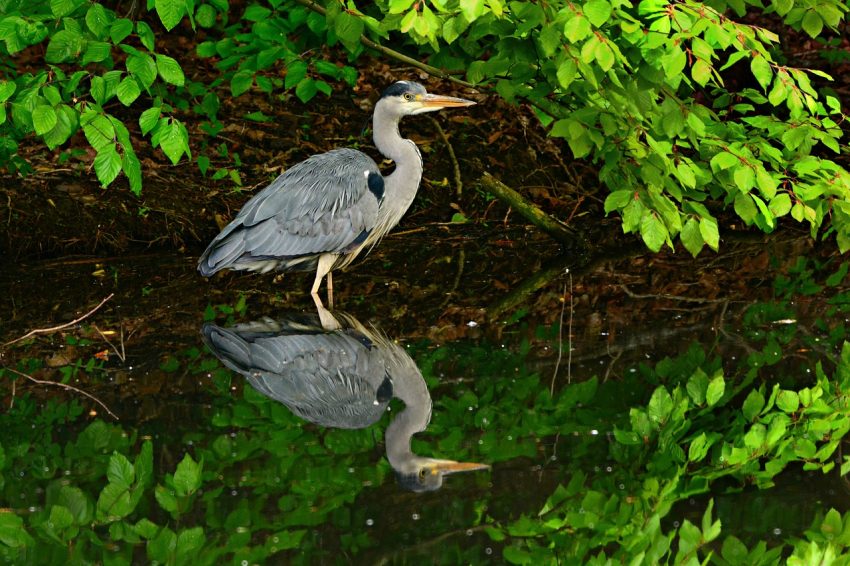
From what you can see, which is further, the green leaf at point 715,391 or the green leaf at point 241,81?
the green leaf at point 241,81

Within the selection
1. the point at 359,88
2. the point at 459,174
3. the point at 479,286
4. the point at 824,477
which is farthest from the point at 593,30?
the point at 359,88

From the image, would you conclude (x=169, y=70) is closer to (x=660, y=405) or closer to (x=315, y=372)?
(x=315, y=372)

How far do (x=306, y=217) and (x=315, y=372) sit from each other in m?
1.47

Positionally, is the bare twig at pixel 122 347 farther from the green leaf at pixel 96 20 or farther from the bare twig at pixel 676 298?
the bare twig at pixel 676 298

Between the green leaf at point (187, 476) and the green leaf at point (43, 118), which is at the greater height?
the green leaf at point (43, 118)

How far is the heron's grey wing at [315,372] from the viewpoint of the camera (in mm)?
5329

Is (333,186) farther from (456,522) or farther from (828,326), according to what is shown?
(456,522)

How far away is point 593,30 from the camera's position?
5.10 meters

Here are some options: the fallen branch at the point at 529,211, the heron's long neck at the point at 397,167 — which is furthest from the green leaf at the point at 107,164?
the fallen branch at the point at 529,211

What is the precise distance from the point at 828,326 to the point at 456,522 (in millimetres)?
3092

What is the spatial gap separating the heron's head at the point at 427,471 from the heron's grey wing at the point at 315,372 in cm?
61

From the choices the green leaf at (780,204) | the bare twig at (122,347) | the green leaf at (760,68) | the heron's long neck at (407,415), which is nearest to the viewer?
the heron's long neck at (407,415)

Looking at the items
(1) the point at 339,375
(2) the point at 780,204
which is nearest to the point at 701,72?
(2) the point at 780,204

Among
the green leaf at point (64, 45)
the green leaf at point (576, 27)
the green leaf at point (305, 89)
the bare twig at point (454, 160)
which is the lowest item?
the bare twig at point (454, 160)
